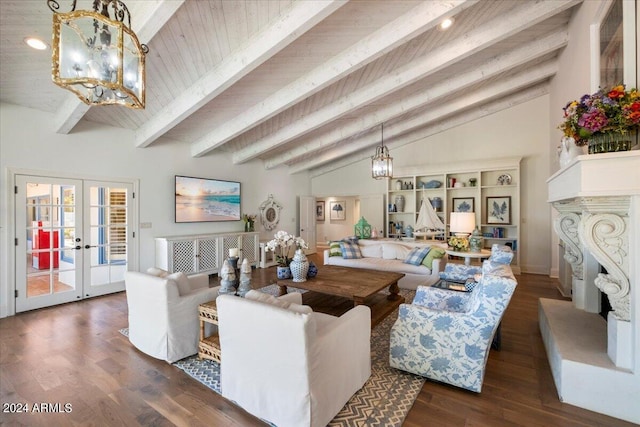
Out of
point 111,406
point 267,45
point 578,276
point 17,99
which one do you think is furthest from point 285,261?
point 17,99

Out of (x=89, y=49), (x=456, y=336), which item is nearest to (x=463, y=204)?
(x=456, y=336)

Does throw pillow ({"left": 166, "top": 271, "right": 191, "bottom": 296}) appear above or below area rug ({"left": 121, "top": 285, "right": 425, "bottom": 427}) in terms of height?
above

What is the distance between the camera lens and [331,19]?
2.91 meters

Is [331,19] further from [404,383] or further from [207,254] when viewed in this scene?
[207,254]

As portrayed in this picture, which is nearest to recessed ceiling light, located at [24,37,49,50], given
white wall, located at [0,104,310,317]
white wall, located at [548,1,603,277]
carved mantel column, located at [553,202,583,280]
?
white wall, located at [0,104,310,317]

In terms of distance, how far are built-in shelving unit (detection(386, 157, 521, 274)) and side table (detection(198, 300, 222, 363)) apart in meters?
4.73

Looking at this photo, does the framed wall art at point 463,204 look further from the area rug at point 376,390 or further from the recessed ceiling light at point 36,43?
the recessed ceiling light at point 36,43

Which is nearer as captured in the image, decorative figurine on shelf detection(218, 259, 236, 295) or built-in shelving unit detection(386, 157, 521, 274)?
decorative figurine on shelf detection(218, 259, 236, 295)

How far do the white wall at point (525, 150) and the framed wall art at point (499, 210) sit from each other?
26 centimetres

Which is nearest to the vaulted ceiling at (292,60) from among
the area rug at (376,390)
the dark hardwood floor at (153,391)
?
the dark hardwood floor at (153,391)

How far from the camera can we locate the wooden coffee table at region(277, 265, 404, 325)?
3213 mm

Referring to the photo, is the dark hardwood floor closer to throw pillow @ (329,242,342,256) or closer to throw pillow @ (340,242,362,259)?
throw pillow @ (340,242,362,259)

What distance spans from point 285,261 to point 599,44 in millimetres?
4200

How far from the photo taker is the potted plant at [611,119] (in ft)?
5.75
